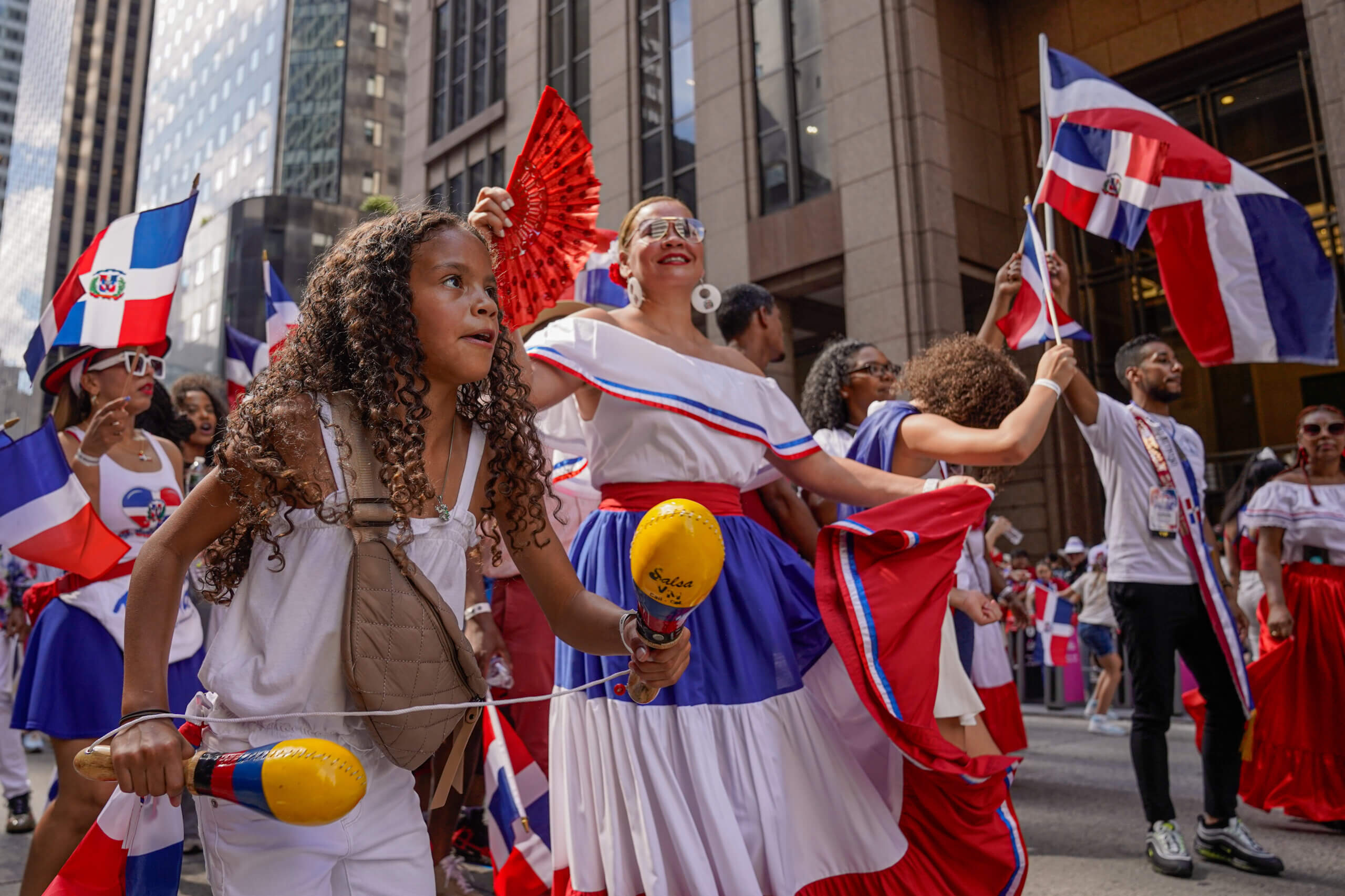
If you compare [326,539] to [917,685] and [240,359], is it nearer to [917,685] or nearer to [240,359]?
[917,685]

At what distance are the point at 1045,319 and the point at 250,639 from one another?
139 inches

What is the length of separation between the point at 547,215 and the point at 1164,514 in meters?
3.03

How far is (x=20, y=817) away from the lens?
5422 millimetres

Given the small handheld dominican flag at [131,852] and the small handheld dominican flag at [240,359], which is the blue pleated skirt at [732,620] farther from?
the small handheld dominican flag at [240,359]

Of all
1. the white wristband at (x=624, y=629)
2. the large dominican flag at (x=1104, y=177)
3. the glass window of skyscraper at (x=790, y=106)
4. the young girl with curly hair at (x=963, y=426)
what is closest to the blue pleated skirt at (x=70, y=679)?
the white wristband at (x=624, y=629)

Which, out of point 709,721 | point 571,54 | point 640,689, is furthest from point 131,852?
point 571,54

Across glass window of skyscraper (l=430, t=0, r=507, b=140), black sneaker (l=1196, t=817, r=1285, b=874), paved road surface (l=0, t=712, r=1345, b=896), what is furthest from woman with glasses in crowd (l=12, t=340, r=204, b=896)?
glass window of skyscraper (l=430, t=0, r=507, b=140)

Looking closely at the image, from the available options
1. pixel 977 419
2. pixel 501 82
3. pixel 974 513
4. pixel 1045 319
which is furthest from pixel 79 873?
pixel 501 82

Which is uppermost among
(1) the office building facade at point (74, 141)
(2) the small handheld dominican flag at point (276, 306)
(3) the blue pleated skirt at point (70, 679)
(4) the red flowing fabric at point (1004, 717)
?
(1) the office building facade at point (74, 141)

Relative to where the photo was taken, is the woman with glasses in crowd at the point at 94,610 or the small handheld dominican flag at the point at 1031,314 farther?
the small handheld dominican flag at the point at 1031,314

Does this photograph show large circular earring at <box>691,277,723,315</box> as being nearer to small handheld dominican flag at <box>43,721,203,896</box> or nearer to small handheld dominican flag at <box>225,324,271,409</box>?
small handheld dominican flag at <box>43,721,203,896</box>

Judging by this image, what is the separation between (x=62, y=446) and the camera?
3.79m

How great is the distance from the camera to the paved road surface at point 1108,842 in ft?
12.7

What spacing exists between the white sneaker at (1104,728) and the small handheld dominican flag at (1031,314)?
212 inches
